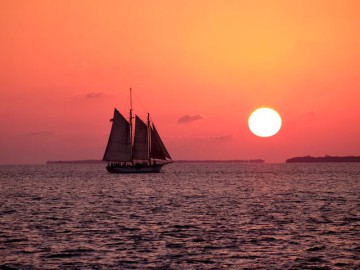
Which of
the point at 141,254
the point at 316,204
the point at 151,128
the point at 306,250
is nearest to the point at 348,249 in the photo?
the point at 306,250

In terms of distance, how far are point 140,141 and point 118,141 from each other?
5.57 metres

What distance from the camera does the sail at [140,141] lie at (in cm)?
13912

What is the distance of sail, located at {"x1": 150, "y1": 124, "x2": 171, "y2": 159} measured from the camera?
135 meters

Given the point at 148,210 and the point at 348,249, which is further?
the point at 148,210

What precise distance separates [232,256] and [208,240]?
527cm

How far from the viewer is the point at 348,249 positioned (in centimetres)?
3347

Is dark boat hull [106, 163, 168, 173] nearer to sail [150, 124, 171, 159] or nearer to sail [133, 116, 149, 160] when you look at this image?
sail [133, 116, 149, 160]

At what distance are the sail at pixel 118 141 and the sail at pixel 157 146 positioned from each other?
305 inches

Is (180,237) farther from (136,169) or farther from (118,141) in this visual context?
(136,169)

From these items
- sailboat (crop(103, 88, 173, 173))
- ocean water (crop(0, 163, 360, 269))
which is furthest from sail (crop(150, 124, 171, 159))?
ocean water (crop(0, 163, 360, 269))

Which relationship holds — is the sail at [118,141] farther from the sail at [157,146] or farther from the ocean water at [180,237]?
the ocean water at [180,237]

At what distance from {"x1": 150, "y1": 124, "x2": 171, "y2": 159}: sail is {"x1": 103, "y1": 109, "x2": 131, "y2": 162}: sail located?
775 cm

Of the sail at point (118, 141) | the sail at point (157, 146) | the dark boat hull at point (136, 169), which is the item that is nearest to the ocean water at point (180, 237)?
the sail at point (157, 146)

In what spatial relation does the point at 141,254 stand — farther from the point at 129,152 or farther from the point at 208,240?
the point at 129,152
